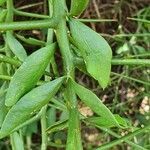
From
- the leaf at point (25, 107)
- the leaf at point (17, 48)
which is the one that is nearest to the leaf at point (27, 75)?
the leaf at point (25, 107)

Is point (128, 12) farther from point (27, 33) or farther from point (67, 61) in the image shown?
point (67, 61)

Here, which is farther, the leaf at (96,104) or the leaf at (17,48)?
the leaf at (17,48)

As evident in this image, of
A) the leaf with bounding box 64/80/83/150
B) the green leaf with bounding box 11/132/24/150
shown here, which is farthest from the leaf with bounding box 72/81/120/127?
the green leaf with bounding box 11/132/24/150

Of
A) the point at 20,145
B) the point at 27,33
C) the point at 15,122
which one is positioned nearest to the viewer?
the point at 15,122

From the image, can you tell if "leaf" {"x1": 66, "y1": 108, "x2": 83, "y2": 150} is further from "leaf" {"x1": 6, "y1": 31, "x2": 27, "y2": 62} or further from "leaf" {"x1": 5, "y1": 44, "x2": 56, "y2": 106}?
"leaf" {"x1": 6, "y1": 31, "x2": 27, "y2": 62}

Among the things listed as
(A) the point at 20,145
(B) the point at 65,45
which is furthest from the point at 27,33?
A: (B) the point at 65,45

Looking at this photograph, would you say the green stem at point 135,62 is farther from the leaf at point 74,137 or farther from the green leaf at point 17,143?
the green leaf at point 17,143
